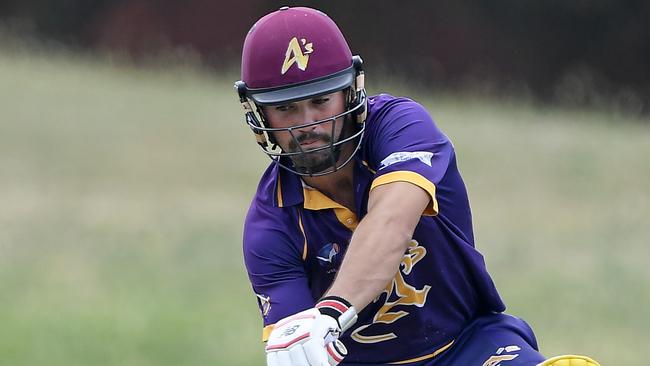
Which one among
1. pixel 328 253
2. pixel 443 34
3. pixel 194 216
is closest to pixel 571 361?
pixel 328 253

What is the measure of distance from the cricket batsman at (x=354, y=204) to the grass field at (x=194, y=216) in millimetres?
3205

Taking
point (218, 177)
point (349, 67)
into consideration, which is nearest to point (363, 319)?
point (349, 67)

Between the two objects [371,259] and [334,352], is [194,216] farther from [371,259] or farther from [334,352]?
[334,352]

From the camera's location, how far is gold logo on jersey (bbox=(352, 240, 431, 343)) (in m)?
4.14

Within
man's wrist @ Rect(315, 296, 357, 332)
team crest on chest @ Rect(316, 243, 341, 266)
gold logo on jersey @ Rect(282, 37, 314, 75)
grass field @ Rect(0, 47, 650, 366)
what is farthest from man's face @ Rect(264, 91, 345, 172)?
grass field @ Rect(0, 47, 650, 366)

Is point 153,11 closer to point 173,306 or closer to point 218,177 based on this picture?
point 218,177

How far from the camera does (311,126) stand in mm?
3908

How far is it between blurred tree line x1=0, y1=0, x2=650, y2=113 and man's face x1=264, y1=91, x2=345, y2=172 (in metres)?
15.7

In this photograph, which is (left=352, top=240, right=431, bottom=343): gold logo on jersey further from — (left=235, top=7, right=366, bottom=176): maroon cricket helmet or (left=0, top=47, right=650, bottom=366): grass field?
(left=0, top=47, right=650, bottom=366): grass field

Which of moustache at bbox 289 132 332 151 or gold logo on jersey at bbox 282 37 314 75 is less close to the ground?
gold logo on jersey at bbox 282 37 314 75

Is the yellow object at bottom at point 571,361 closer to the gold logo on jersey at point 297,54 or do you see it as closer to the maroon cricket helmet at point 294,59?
the maroon cricket helmet at point 294,59

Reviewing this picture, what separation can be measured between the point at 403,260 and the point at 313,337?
902 mm

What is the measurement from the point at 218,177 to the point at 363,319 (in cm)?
923

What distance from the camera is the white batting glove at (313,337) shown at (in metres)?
3.29
